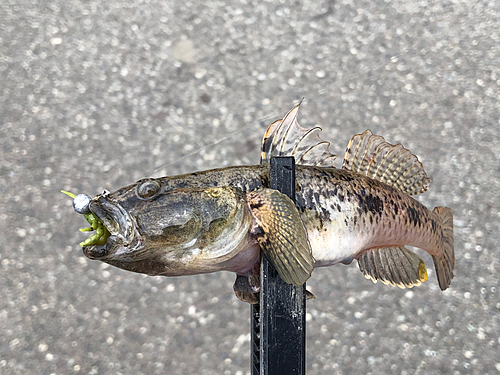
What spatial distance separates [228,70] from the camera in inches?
92.5

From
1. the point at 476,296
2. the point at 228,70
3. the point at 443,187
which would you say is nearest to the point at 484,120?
the point at 443,187

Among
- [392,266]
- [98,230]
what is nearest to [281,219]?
[98,230]

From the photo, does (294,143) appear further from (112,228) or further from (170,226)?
(112,228)

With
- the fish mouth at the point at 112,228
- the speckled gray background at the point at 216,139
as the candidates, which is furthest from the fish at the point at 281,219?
the speckled gray background at the point at 216,139

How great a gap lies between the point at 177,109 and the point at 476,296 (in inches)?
76.5

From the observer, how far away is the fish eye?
3.76 ft

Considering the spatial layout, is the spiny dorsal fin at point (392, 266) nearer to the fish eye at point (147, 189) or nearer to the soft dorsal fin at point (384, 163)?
the soft dorsal fin at point (384, 163)

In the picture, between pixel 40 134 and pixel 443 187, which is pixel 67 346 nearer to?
pixel 40 134

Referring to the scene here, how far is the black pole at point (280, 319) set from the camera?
1.14 meters

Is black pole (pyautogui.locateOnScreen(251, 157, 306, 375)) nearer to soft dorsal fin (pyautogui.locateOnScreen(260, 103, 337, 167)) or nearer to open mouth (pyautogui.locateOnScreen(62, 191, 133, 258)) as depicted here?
soft dorsal fin (pyautogui.locateOnScreen(260, 103, 337, 167))

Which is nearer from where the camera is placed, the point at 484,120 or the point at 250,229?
the point at 250,229

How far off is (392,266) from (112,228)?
40.3 inches

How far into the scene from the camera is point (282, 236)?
1.16 m

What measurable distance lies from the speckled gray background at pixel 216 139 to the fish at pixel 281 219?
Result: 67cm
